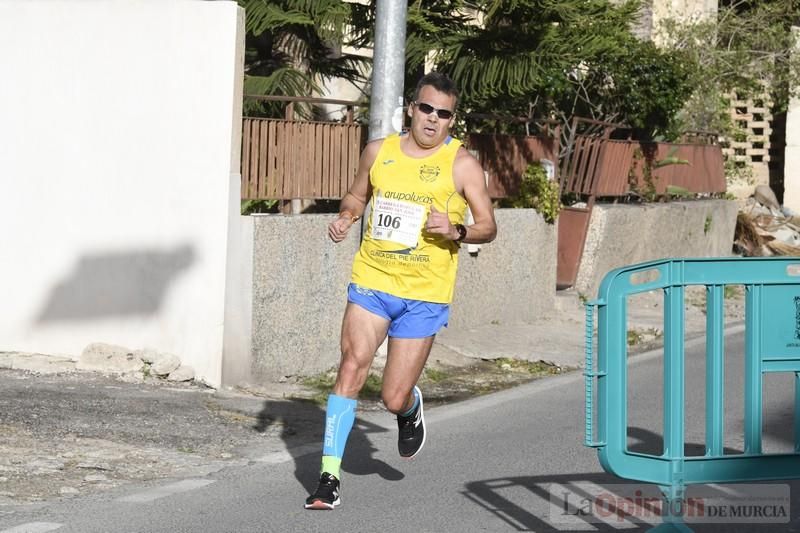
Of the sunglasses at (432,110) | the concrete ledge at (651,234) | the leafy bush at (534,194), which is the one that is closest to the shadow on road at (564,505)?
the sunglasses at (432,110)

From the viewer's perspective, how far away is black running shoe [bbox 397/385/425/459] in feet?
23.1

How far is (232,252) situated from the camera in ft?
33.4

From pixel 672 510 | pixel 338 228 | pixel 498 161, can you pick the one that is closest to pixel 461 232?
pixel 338 228

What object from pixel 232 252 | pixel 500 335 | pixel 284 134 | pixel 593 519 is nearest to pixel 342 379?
pixel 593 519

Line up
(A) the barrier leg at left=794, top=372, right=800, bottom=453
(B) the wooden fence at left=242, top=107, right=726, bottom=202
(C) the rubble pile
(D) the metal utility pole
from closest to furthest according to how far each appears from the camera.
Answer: (A) the barrier leg at left=794, top=372, right=800, bottom=453 → (D) the metal utility pole → (B) the wooden fence at left=242, top=107, right=726, bottom=202 → (C) the rubble pile

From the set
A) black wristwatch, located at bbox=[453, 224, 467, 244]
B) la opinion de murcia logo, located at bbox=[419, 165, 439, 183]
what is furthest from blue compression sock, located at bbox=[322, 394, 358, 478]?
la opinion de murcia logo, located at bbox=[419, 165, 439, 183]

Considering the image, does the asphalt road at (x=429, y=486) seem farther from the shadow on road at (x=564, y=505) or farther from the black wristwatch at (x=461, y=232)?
the black wristwatch at (x=461, y=232)

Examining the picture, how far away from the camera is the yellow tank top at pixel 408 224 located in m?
6.48

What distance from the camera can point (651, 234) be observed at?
18.9 metres

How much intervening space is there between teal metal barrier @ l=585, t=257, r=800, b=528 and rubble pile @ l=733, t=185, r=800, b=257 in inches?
680

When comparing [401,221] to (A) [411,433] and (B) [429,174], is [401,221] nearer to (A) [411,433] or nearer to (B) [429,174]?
(B) [429,174]

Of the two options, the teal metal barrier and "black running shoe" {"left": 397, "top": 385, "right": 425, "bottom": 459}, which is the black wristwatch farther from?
the teal metal barrier

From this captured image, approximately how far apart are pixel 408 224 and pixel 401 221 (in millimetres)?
35

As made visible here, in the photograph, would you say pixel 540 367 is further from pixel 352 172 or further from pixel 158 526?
pixel 158 526
